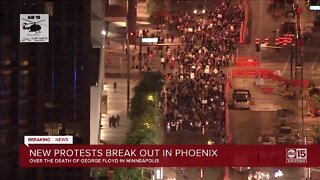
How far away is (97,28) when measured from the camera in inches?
607

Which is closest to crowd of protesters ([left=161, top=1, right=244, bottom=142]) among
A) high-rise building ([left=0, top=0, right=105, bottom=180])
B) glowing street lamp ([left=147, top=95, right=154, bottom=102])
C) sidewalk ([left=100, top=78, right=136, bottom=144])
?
glowing street lamp ([left=147, top=95, right=154, bottom=102])

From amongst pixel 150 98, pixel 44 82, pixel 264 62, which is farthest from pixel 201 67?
pixel 44 82

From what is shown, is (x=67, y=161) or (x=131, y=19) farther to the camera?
(x=131, y=19)

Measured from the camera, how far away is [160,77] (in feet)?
54.8

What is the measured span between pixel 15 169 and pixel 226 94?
20.7 feet

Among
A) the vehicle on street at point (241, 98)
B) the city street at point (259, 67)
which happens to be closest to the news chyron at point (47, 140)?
the city street at point (259, 67)

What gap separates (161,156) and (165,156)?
0.24ft

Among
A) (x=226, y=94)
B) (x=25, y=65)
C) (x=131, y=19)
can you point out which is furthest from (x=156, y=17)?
(x=25, y=65)

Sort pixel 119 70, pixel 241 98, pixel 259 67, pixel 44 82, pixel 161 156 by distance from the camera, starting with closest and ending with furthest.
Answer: pixel 161 156, pixel 44 82, pixel 119 70, pixel 241 98, pixel 259 67

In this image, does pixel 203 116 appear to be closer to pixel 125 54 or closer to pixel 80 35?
pixel 125 54

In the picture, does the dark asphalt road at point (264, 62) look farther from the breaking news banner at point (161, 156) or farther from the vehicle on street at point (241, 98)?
the breaking news banner at point (161, 156)

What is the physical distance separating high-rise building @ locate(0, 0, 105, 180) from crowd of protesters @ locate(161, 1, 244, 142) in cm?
328

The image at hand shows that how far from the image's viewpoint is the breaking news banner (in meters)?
13.0

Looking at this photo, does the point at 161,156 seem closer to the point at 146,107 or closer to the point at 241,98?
the point at 146,107
